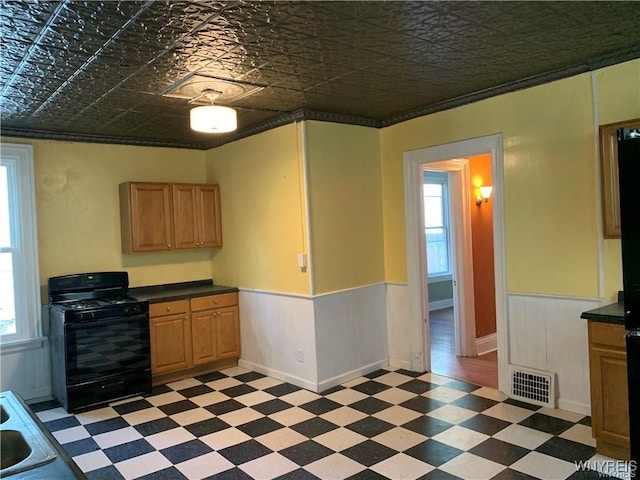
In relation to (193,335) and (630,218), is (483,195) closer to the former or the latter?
(630,218)

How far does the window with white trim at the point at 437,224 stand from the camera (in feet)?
26.0

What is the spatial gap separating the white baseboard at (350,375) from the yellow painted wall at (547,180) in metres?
1.57

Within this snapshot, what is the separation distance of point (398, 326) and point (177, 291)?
2324 mm

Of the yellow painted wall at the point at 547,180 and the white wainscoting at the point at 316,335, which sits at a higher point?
the yellow painted wall at the point at 547,180

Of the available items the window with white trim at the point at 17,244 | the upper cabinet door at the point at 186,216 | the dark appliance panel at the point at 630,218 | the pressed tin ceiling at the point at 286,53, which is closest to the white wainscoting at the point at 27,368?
the window with white trim at the point at 17,244

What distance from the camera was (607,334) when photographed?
273 centimetres

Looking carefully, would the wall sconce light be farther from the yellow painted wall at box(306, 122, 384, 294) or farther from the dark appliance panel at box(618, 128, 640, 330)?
the dark appliance panel at box(618, 128, 640, 330)

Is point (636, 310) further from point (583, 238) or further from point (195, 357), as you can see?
point (195, 357)

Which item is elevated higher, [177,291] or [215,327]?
[177,291]

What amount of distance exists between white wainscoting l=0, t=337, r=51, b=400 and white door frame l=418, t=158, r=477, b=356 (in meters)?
4.07

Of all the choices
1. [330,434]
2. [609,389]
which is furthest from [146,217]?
[609,389]

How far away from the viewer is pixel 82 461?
300 centimetres

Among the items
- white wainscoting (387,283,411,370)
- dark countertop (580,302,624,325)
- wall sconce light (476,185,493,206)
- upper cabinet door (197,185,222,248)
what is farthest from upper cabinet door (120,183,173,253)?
dark countertop (580,302,624,325)

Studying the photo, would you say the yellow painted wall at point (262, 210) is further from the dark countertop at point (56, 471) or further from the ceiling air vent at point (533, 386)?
the dark countertop at point (56, 471)
